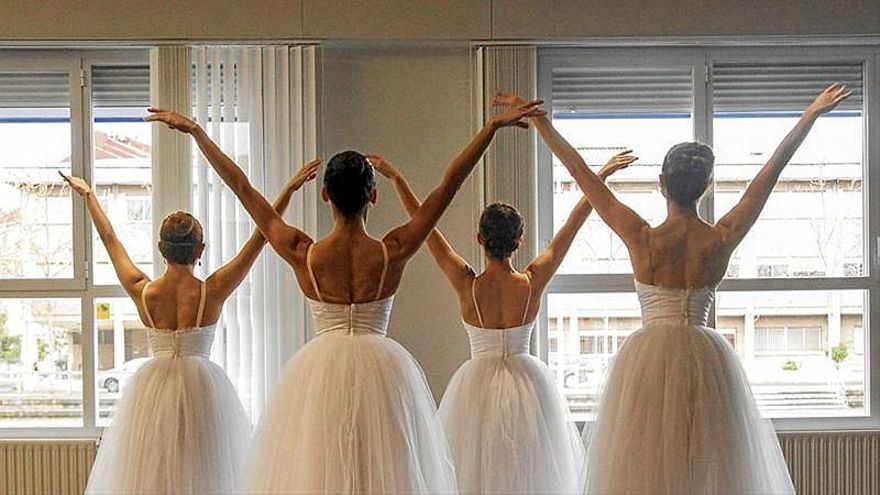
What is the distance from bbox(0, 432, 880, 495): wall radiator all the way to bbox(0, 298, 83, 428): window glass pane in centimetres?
19

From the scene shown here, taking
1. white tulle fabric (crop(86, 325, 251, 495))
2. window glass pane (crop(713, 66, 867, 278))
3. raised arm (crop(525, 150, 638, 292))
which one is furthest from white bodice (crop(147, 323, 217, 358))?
window glass pane (crop(713, 66, 867, 278))

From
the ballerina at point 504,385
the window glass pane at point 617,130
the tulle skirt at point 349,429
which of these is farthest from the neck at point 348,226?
the window glass pane at point 617,130

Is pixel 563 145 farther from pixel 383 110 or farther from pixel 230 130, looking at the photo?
pixel 230 130

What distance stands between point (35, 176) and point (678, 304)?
2984 millimetres

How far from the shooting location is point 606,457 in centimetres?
264

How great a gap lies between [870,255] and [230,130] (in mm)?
2940

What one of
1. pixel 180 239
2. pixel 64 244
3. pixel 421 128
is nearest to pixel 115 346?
pixel 64 244

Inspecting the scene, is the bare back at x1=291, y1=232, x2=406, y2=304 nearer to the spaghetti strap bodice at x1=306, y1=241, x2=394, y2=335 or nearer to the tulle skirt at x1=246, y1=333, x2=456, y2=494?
the spaghetti strap bodice at x1=306, y1=241, x2=394, y2=335

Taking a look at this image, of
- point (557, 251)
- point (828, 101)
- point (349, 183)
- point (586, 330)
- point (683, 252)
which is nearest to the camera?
point (349, 183)

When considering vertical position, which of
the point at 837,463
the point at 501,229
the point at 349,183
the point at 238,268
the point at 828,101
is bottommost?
the point at 837,463

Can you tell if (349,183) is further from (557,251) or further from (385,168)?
(557,251)

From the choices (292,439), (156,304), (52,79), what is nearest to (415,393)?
(292,439)

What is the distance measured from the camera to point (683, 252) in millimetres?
2670

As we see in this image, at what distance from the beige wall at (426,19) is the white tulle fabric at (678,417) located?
1.75 m
